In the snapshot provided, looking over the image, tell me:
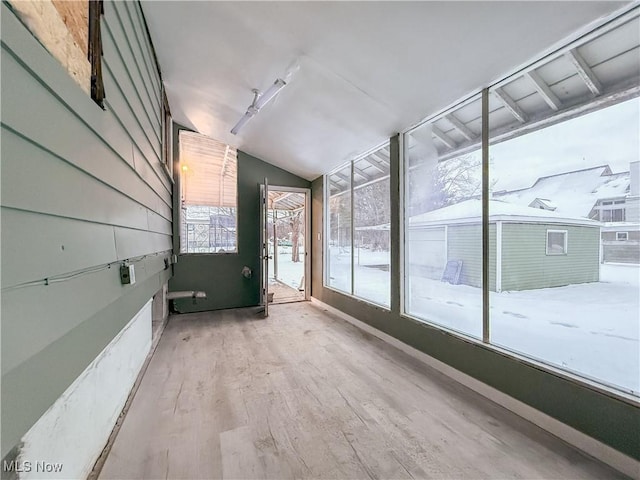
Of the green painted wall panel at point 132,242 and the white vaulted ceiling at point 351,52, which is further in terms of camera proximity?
the white vaulted ceiling at point 351,52

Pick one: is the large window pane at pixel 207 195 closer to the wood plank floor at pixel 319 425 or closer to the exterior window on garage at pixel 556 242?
the wood plank floor at pixel 319 425

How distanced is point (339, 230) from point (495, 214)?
261 cm

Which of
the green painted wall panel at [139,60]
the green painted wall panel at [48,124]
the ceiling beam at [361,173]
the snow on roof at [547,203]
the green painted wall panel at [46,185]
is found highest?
the green painted wall panel at [139,60]

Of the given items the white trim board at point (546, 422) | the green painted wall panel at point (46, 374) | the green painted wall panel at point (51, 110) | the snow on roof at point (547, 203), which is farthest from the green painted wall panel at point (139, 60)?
the white trim board at point (546, 422)

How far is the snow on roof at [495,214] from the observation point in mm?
1890

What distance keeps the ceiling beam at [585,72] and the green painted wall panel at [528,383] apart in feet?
5.22

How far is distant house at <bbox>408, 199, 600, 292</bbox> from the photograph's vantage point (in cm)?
180

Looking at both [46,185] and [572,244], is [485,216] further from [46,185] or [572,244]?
[46,185]

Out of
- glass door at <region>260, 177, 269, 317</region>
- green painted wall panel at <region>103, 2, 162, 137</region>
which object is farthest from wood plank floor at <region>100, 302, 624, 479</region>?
green painted wall panel at <region>103, 2, 162, 137</region>

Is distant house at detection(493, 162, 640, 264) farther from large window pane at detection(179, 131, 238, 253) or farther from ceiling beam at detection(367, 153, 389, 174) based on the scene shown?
large window pane at detection(179, 131, 238, 253)

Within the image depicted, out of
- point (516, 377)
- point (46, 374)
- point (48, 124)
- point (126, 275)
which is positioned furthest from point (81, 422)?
point (516, 377)

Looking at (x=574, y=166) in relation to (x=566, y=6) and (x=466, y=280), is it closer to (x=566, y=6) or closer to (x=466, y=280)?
(x=566, y=6)

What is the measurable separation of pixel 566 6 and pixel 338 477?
273cm

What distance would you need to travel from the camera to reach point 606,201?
163 cm
